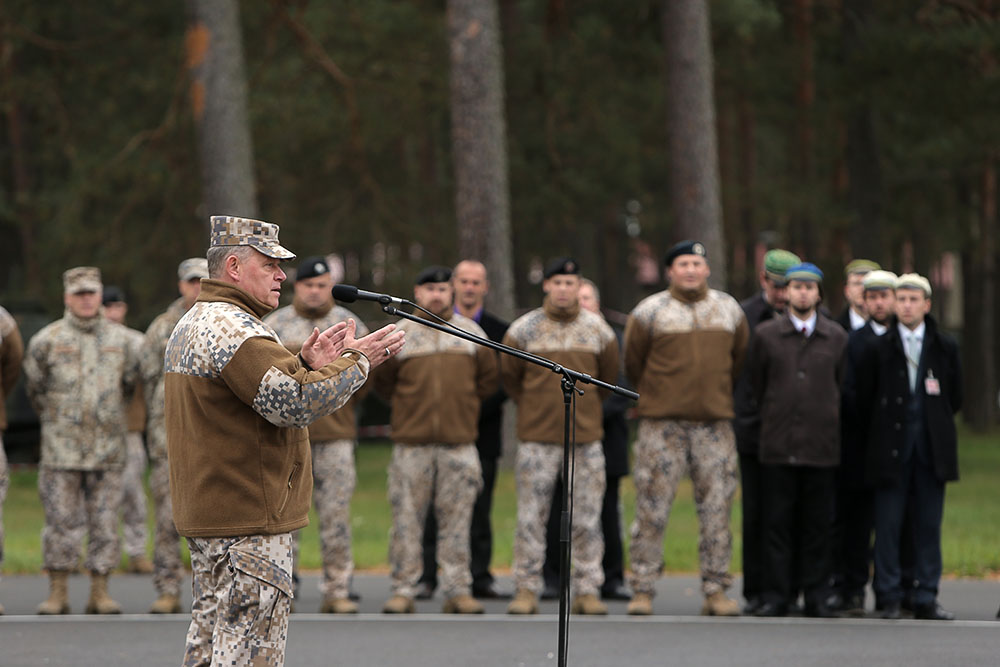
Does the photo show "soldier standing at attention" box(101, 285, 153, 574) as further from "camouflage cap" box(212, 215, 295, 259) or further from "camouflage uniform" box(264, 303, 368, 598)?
"camouflage cap" box(212, 215, 295, 259)

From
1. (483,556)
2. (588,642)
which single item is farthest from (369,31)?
(588,642)

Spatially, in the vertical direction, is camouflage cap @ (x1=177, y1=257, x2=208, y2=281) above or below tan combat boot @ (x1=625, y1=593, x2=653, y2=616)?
above

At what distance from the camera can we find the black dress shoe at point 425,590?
1194 centimetres

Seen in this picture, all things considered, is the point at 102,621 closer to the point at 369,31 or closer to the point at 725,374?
the point at 725,374

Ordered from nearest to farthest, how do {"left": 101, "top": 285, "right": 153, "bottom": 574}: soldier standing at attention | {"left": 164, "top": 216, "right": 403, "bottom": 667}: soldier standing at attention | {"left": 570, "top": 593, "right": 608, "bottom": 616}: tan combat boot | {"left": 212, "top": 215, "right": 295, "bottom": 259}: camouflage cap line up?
{"left": 164, "top": 216, "right": 403, "bottom": 667}: soldier standing at attention, {"left": 212, "top": 215, "right": 295, "bottom": 259}: camouflage cap, {"left": 570, "top": 593, "right": 608, "bottom": 616}: tan combat boot, {"left": 101, "top": 285, "right": 153, "bottom": 574}: soldier standing at attention

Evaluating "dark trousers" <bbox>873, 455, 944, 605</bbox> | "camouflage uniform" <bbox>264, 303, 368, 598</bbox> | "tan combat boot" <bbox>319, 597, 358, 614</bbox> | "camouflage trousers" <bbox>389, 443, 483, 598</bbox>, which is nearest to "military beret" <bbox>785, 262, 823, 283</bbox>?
"dark trousers" <bbox>873, 455, 944, 605</bbox>

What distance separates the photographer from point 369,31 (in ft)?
94.5

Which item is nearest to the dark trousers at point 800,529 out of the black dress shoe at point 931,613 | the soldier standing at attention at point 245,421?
the black dress shoe at point 931,613

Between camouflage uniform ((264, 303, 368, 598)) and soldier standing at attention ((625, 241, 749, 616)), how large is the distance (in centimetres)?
209

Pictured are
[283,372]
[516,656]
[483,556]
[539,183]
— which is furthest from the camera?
[539,183]

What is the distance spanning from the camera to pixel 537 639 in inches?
388

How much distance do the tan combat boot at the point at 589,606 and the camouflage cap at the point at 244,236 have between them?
536cm

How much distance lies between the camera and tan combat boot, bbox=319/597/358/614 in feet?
35.9

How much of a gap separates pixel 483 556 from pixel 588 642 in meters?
2.41
